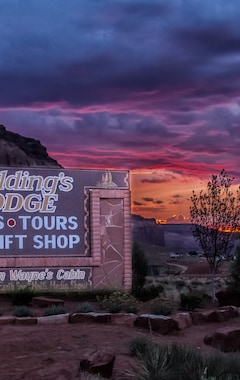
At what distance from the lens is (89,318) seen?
16.0m

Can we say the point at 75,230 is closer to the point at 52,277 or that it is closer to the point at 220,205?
the point at 52,277

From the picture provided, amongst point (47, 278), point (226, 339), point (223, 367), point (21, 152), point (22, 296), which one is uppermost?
point (21, 152)

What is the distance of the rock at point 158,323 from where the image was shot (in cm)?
1535

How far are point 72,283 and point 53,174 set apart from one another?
13.5 feet

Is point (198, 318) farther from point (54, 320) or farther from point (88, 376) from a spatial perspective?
point (88, 376)

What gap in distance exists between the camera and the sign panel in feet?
80.1

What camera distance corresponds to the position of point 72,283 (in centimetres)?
2495

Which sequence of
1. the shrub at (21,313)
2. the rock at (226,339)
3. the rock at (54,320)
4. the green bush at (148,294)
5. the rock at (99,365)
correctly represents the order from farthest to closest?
the green bush at (148,294), the shrub at (21,313), the rock at (54,320), the rock at (226,339), the rock at (99,365)

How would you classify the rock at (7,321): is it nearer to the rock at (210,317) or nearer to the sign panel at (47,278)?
the rock at (210,317)

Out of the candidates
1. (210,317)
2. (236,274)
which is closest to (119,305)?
(210,317)

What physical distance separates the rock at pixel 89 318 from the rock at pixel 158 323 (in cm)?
72

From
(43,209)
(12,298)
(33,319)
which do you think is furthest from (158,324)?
(43,209)

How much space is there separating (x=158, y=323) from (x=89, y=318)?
1.68 m

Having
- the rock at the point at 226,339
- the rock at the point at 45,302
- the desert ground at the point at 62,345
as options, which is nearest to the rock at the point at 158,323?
the desert ground at the point at 62,345
